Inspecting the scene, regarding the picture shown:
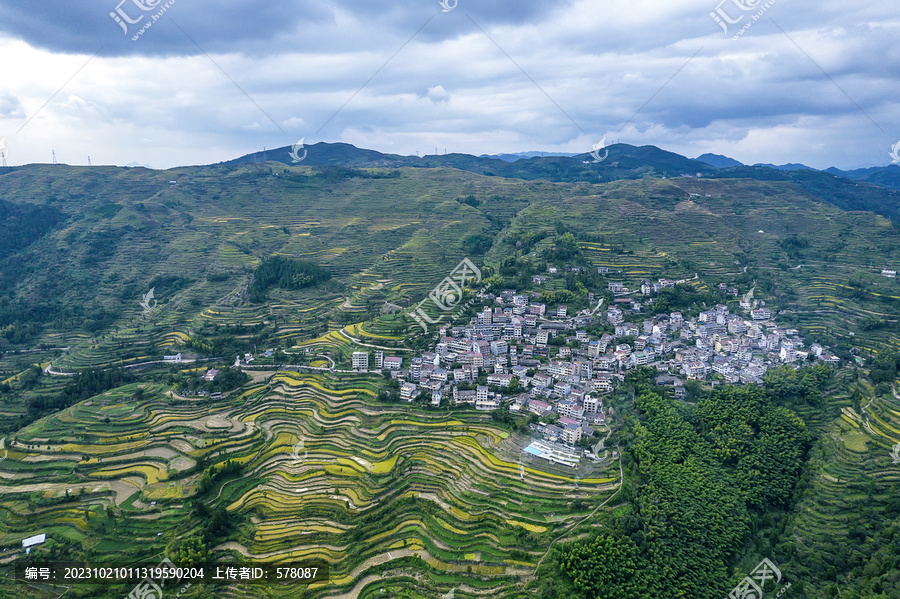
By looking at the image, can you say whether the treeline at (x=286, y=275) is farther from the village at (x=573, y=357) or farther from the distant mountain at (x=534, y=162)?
the distant mountain at (x=534, y=162)

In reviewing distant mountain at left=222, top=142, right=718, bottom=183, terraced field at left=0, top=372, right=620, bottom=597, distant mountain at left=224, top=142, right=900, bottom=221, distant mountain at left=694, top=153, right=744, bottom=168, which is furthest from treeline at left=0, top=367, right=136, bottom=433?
distant mountain at left=694, top=153, right=744, bottom=168

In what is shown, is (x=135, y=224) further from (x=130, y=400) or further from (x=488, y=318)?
(x=488, y=318)

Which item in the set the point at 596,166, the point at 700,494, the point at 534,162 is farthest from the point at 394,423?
the point at 534,162

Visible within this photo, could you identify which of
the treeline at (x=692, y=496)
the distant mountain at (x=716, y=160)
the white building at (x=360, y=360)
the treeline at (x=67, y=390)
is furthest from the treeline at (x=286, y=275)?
the distant mountain at (x=716, y=160)

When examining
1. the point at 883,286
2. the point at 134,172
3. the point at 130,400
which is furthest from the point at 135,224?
the point at 883,286

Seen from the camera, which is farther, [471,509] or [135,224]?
[135,224]
